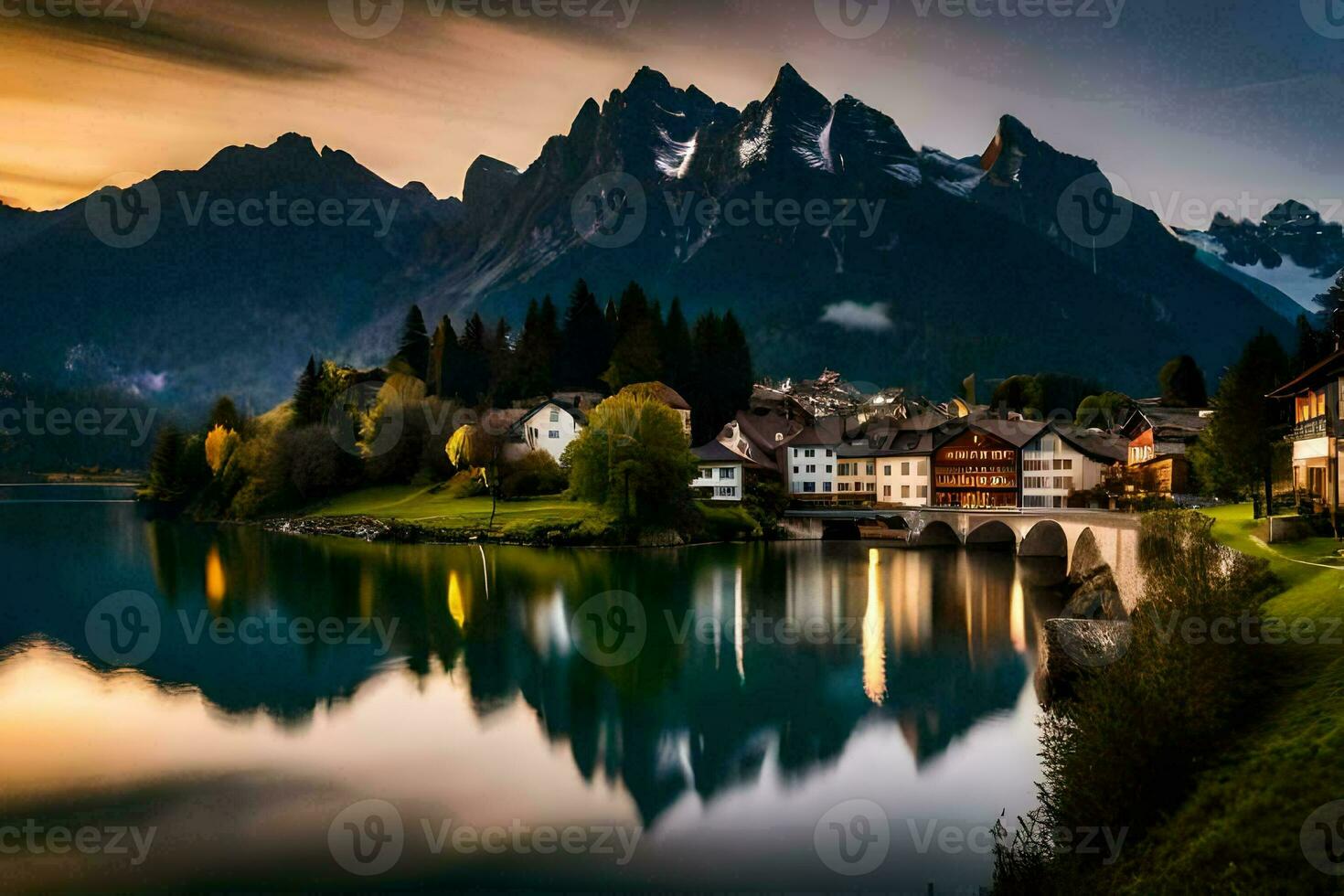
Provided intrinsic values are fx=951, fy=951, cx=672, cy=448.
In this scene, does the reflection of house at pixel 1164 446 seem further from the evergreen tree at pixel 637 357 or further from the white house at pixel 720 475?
the evergreen tree at pixel 637 357

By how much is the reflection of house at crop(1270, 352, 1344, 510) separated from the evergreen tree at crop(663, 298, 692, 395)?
7026cm

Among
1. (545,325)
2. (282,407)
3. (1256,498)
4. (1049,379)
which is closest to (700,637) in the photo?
(1256,498)

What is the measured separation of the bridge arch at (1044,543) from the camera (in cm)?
6600

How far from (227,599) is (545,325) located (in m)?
61.8

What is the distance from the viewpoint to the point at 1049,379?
519 ft

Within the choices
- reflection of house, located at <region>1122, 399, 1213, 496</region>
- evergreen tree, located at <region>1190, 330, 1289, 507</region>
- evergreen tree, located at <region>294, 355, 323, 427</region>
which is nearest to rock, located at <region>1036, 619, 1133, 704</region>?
evergreen tree, located at <region>1190, 330, 1289, 507</region>

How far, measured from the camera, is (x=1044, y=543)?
66.6m

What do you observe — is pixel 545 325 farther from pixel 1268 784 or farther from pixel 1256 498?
pixel 1268 784

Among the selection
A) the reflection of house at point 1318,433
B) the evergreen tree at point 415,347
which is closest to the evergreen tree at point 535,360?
→ the evergreen tree at point 415,347

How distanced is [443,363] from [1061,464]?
6398 centimetres

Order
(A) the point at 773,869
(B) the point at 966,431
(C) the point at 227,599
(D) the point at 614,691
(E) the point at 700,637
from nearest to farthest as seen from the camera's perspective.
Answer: (A) the point at 773,869 < (D) the point at 614,691 < (E) the point at 700,637 < (C) the point at 227,599 < (B) the point at 966,431

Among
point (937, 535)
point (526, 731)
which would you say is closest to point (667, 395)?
point (937, 535)

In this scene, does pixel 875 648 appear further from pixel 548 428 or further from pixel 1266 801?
pixel 548 428

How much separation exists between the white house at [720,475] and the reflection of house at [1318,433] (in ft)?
175
